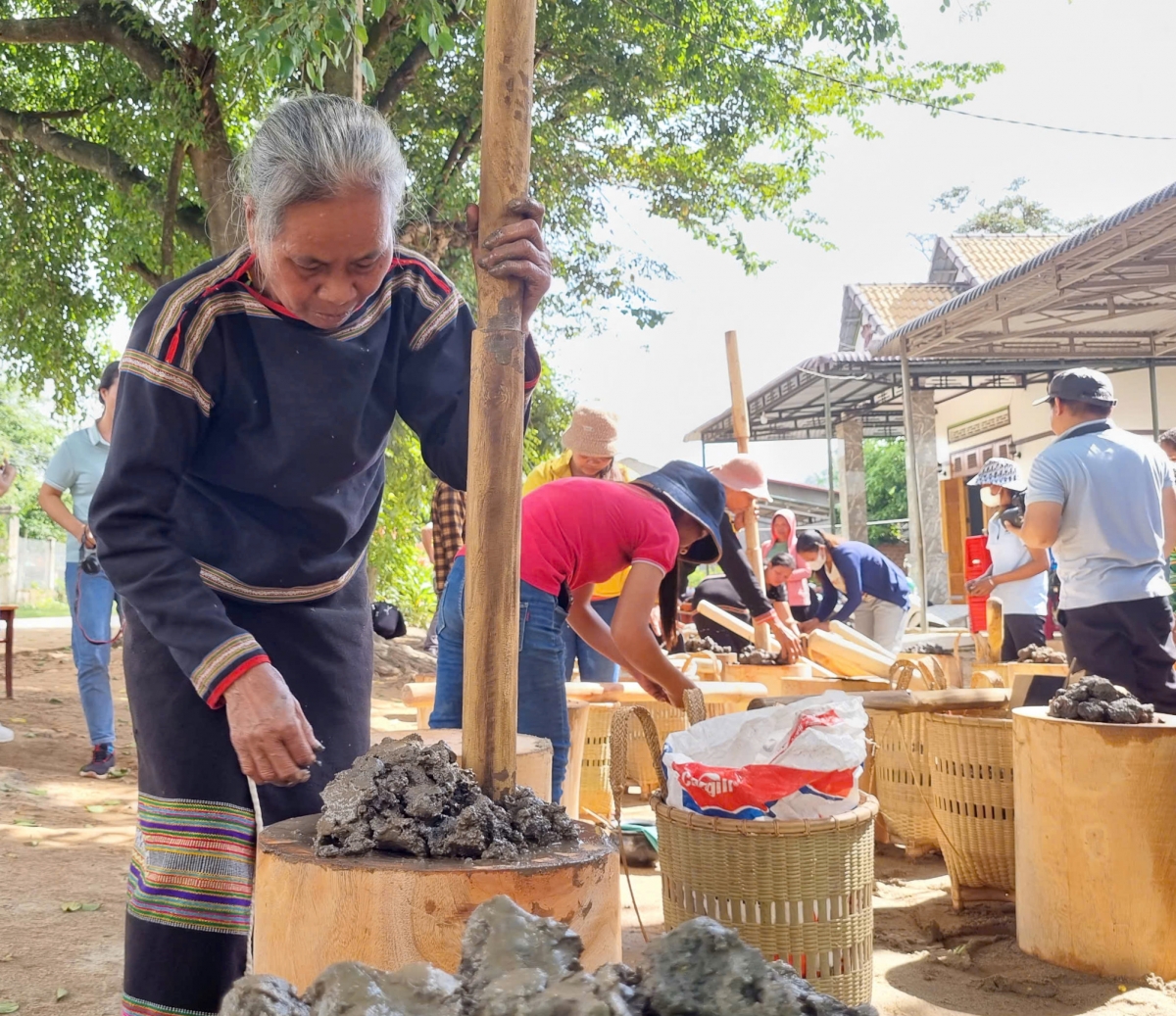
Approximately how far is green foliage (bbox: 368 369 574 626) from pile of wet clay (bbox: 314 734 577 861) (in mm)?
8694

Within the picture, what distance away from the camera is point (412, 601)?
13648 millimetres

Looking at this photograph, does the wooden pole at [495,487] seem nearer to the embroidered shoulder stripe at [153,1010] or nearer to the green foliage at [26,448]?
the embroidered shoulder stripe at [153,1010]

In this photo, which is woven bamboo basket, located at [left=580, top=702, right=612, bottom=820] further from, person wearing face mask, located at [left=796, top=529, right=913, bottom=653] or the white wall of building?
the white wall of building

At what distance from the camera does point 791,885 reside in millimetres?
2900

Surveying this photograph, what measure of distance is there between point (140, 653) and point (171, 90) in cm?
715

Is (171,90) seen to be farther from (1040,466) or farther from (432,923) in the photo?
(432,923)

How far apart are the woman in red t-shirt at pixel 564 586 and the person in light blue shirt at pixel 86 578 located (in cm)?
263

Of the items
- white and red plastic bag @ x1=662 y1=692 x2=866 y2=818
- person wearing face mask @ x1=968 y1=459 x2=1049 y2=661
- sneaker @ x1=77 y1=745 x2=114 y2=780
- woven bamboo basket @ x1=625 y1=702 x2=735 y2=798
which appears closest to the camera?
white and red plastic bag @ x1=662 y1=692 x2=866 y2=818

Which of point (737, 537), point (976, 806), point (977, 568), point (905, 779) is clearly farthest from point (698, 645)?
point (976, 806)

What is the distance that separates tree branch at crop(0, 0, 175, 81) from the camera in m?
8.05

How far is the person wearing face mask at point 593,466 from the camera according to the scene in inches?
200

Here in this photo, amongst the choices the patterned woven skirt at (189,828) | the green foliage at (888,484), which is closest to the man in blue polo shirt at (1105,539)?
the patterned woven skirt at (189,828)

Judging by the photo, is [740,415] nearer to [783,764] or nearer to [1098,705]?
[1098,705]

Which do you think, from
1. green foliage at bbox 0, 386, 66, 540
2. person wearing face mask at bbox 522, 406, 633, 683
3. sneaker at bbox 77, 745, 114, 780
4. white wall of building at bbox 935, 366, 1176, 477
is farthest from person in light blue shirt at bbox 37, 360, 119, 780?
green foliage at bbox 0, 386, 66, 540
